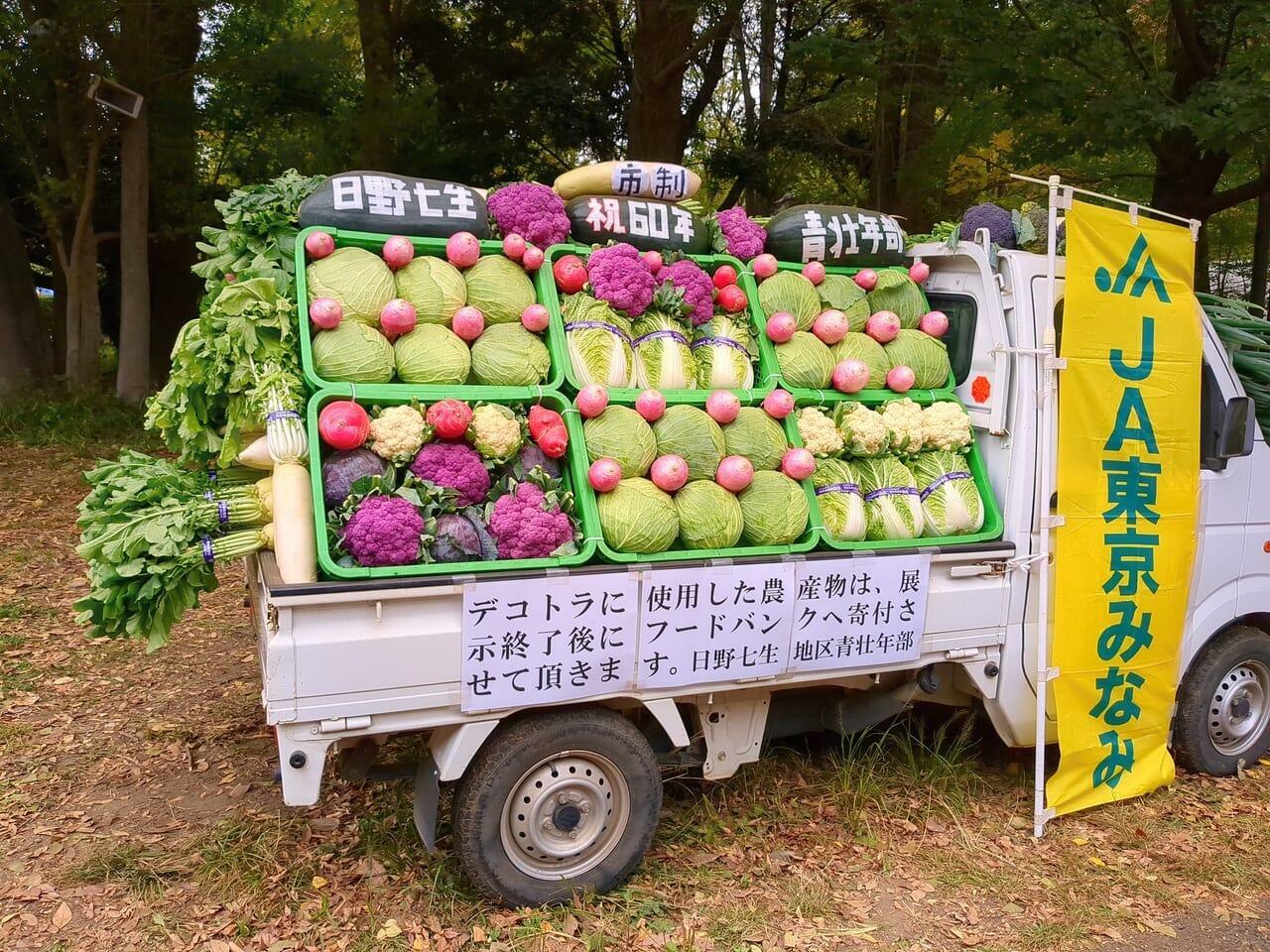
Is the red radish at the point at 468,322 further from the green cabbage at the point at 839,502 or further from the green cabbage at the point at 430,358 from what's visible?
the green cabbage at the point at 839,502

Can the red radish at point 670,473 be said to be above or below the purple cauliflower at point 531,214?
below

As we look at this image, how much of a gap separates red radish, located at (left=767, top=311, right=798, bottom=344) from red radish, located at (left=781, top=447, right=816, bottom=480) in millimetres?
600

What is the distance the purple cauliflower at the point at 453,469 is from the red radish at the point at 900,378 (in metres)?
2.07

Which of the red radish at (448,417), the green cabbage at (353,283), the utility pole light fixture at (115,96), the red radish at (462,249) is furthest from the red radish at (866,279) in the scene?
the utility pole light fixture at (115,96)

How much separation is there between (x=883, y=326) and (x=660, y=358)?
1.19m

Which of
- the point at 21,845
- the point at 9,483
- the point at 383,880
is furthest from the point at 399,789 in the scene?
the point at 9,483

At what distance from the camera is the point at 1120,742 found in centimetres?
461

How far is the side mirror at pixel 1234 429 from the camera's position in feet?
14.8

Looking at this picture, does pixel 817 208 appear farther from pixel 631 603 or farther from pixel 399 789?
pixel 399 789

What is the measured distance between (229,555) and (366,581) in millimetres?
650

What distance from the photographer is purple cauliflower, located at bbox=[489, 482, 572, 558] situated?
139 inches

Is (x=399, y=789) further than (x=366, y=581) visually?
Yes

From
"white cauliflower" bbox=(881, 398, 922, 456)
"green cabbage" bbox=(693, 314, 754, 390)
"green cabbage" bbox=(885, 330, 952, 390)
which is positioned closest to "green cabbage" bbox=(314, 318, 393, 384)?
"green cabbage" bbox=(693, 314, 754, 390)

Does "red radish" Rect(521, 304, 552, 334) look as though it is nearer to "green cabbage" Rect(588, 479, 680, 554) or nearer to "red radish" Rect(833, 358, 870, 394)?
"green cabbage" Rect(588, 479, 680, 554)
